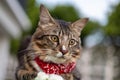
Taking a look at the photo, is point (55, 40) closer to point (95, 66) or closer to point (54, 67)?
point (54, 67)

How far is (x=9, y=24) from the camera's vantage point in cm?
1091

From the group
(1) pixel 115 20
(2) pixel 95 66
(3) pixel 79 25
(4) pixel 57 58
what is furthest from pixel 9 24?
(4) pixel 57 58

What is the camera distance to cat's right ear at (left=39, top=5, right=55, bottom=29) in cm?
281

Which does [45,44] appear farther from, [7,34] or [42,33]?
[7,34]

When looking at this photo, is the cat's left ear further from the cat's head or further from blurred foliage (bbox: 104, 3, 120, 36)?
blurred foliage (bbox: 104, 3, 120, 36)

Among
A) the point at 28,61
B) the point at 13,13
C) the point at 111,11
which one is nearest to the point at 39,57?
the point at 28,61

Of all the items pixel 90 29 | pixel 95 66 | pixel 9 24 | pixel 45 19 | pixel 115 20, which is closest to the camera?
pixel 45 19

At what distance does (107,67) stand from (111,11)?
19.2 feet

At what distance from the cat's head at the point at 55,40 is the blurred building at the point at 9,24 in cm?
637

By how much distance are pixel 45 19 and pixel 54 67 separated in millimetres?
289

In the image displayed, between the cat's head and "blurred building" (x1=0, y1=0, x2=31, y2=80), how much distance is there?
6.37 metres

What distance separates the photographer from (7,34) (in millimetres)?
11609

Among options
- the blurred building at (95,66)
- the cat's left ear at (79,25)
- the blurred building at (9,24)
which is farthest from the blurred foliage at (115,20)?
the cat's left ear at (79,25)

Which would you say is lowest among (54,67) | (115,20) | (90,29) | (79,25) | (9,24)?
(54,67)
